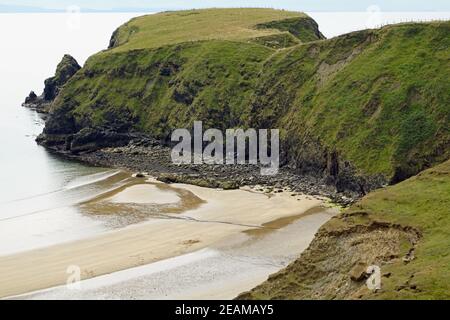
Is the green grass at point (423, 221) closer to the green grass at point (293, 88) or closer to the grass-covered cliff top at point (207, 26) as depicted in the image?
the green grass at point (293, 88)

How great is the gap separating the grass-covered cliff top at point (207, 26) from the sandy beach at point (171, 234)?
5129 cm

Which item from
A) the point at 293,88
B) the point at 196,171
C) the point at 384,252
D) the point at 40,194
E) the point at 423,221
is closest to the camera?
the point at 384,252

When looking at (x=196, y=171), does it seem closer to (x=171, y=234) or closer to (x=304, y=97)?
(x=304, y=97)

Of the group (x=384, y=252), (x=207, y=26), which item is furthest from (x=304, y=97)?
(x=384, y=252)

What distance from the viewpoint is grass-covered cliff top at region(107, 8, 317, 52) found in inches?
4926

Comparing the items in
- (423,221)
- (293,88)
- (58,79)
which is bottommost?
(423,221)

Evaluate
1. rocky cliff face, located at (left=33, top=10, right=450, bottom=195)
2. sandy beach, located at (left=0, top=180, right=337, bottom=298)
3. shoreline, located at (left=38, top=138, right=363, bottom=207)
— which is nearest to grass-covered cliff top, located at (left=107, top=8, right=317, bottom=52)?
rocky cliff face, located at (left=33, top=10, right=450, bottom=195)

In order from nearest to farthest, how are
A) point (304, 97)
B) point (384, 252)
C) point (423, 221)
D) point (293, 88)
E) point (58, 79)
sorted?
point (384, 252)
point (423, 221)
point (304, 97)
point (293, 88)
point (58, 79)

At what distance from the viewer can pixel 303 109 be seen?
8812cm

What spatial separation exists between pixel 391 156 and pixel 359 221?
3270cm

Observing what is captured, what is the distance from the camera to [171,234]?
6166 centimetres

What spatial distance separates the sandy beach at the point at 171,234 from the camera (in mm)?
51987

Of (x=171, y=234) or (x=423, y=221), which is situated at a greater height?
(x=423, y=221)

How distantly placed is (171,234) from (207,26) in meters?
83.8
